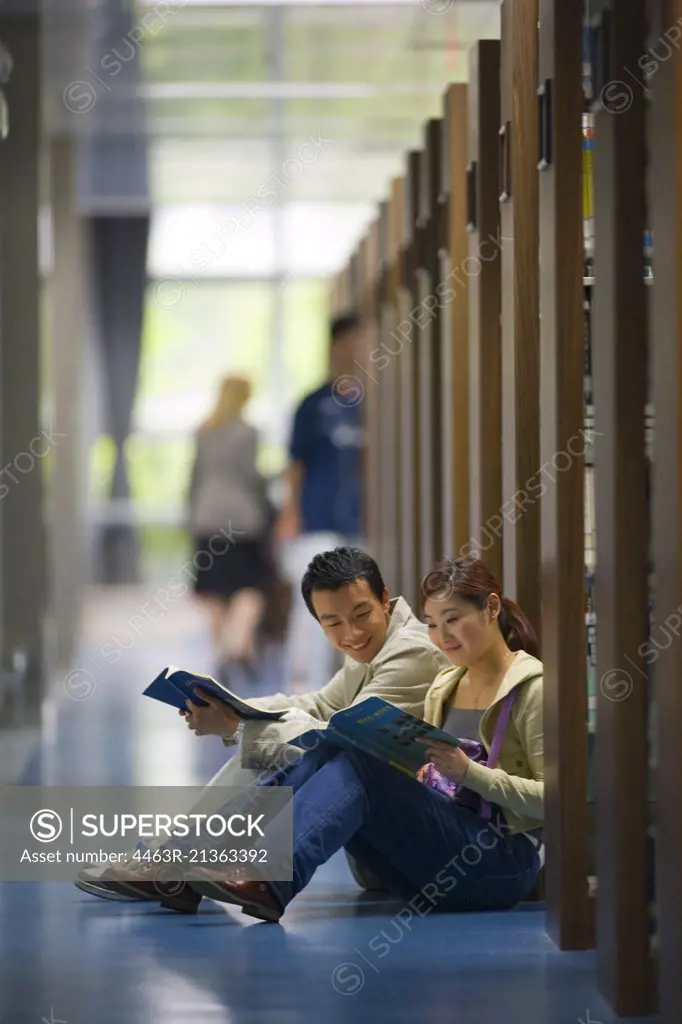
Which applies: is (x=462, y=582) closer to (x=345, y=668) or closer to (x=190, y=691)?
(x=345, y=668)

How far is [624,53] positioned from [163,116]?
23.3 feet

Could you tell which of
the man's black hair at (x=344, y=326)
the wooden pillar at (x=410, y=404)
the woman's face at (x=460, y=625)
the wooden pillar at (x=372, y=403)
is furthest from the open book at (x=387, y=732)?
the man's black hair at (x=344, y=326)

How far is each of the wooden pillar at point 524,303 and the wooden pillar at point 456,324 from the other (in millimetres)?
827

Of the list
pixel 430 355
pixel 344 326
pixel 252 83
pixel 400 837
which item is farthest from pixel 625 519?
pixel 252 83

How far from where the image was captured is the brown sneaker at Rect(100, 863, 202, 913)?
350 cm

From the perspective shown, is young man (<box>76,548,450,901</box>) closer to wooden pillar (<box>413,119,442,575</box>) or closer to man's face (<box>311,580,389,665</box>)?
man's face (<box>311,580,389,665</box>)

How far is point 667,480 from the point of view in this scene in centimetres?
260

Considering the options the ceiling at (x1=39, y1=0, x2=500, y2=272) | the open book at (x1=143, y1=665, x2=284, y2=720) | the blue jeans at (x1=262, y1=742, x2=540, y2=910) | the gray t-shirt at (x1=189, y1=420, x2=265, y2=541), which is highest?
the ceiling at (x1=39, y1=0, x2=500, y2=272)

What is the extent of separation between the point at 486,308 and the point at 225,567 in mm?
4366

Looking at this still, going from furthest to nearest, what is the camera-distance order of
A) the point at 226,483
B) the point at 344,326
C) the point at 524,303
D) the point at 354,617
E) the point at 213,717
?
the point at 226,483 → the point at 344,326 → the point at 524,303 → the point at 354,617 → the point at 213,717

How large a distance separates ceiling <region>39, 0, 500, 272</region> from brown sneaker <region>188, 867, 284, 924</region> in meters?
4.88

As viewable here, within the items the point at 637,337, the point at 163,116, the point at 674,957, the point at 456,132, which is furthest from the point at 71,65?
the point at 674,957

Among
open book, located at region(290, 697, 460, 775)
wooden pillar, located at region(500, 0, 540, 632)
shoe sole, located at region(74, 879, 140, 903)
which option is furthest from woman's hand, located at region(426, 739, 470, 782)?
shoe sole, located at region(74, 879, 140, 903)

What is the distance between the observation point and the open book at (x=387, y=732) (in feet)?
10.2
